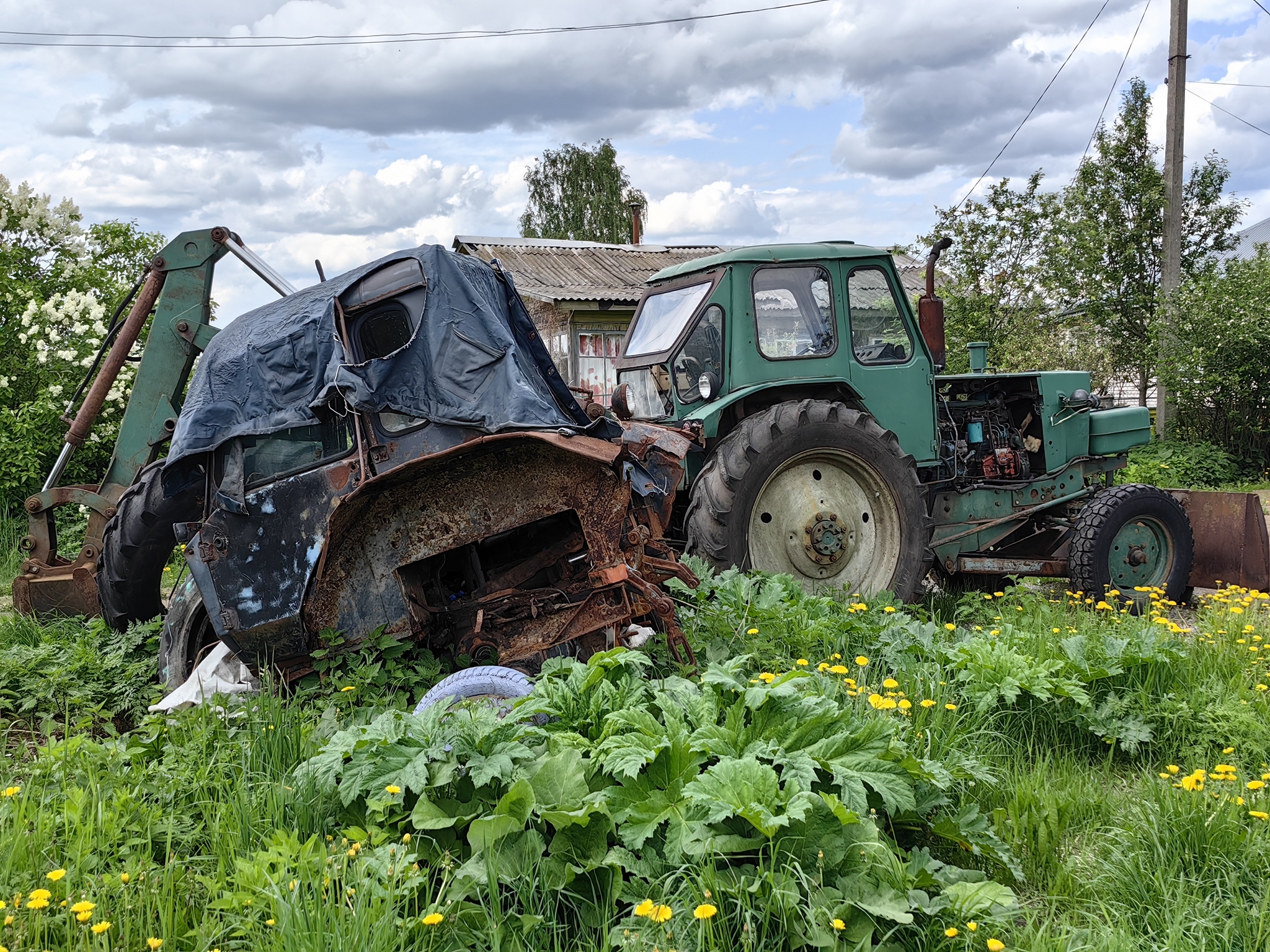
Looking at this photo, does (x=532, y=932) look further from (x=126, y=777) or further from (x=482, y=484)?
(x=482, y=484)

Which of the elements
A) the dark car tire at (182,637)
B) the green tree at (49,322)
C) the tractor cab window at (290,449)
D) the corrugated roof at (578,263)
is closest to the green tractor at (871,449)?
Answer: the tractor cab window at (290,449)

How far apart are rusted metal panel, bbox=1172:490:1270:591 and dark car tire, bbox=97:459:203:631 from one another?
7215 mm

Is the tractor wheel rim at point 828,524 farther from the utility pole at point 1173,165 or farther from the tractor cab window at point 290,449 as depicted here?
the utility pole at point 1173,165

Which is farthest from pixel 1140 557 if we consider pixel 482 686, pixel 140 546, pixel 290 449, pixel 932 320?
pixel 140 546

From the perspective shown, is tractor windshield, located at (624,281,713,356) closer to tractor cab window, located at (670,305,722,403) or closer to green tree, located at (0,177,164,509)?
tractor cab window, located at (670,305,722,403)

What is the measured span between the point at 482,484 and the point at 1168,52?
15.2 meters

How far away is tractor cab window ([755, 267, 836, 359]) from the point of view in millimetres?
6895

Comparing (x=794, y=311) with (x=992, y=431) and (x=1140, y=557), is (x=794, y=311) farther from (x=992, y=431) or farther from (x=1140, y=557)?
(x=1140, y=557)

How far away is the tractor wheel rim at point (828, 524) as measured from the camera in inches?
258

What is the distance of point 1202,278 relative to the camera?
48.5ft

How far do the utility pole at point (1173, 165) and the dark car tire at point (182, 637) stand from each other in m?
14.2

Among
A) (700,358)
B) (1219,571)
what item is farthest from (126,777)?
(1219,571)

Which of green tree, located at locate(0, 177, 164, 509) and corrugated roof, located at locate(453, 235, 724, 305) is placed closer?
green tree, located at locate(0, 177, 164, 509)

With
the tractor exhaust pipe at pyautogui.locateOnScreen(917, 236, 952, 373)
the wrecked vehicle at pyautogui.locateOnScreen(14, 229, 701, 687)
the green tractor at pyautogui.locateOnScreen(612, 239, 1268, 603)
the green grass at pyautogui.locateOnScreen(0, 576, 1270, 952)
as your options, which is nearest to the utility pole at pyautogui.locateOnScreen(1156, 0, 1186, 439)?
the green tractor at pyautogui.locateOnScreen(612, 239, 1268, 603)
